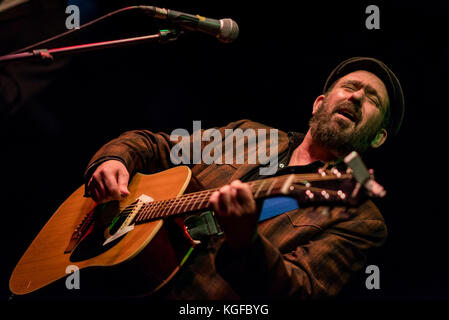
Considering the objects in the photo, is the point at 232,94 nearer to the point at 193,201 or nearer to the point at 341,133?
the point at 341,133

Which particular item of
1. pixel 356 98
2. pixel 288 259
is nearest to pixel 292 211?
pixel 288 259

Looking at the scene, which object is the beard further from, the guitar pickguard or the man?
the guitar pickguard

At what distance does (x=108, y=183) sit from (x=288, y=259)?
106cm

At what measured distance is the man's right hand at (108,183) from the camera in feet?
5.80

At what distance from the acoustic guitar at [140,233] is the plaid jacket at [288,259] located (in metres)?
0.14

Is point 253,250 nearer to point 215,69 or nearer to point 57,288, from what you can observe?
point 57,288

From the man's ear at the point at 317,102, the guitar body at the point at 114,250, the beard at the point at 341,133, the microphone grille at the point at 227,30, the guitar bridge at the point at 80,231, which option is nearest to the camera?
the guitar body at the point at 114,250

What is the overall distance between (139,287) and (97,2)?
2.40m

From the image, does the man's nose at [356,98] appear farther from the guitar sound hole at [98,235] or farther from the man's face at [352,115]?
the guitar sound hole at [98,235]

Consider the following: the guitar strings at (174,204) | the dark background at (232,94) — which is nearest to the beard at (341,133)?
the dark background at (232,94)

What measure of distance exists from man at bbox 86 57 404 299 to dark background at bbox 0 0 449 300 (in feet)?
0.65

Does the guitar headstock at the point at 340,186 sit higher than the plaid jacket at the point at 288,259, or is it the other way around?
the guitar headstock at the point at 340,186

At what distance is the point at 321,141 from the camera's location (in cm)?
212

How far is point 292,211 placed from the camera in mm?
1748
